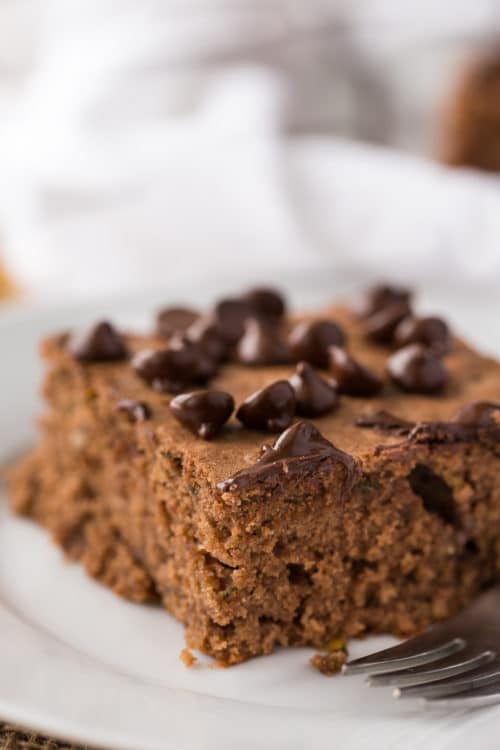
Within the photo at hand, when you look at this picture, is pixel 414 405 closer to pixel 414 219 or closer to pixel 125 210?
pixel 414 219

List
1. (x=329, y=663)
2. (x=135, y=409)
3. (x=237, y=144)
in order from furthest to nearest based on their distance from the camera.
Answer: (x=237, y=144) → (x=135, y=409) → (x=329, y=663)

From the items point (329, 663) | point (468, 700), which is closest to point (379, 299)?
point (329, 663)

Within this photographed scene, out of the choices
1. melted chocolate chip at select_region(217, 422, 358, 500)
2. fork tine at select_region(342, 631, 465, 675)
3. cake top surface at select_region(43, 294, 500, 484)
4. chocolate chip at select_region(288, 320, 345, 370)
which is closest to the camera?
melted chocolate chip at select_region(217, 422, 358, 500)

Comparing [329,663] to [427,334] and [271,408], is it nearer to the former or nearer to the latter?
[271,408]

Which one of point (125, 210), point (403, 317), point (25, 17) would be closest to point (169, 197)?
point (125, 210)

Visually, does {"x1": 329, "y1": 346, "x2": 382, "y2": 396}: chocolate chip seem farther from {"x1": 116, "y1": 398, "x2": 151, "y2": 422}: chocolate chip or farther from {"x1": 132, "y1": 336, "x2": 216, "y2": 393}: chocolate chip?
{"x1": 116, "y1": 398, "x2": 151, "y2": 422}: chocolate chip

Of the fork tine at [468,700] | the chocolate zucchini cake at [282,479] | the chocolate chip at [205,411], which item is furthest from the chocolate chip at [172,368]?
the fork tine at [468,700]

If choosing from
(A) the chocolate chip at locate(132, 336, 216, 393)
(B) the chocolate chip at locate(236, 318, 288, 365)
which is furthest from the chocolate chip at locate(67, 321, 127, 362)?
(B) the chocolate chip at locate(236, 318, 288, 365)
